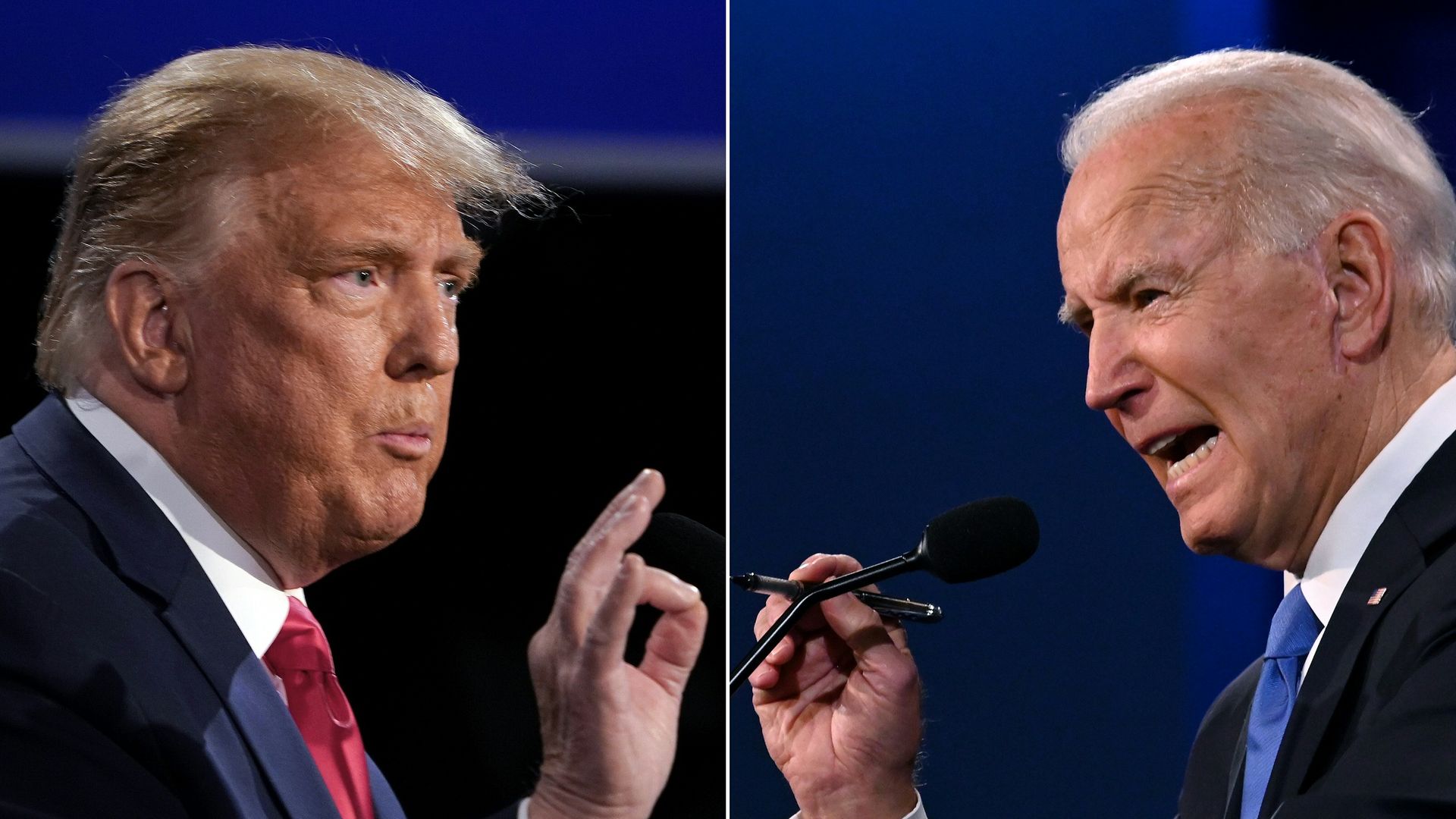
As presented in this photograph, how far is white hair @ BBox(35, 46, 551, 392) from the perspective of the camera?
144cm

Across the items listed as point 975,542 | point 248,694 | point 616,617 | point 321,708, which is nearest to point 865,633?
point 975,542

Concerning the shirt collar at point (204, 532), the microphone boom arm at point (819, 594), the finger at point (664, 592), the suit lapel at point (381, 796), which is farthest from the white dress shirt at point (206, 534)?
the microphone boom arm at point (819, 594)

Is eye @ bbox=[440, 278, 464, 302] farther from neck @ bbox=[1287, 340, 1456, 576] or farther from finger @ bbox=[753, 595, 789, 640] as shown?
neck @ bbox=[1287, 340, 1456, 576]

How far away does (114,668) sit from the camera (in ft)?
4.44

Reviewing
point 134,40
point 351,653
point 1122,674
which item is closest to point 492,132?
point 134,40

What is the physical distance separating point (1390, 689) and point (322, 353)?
4.20 feet

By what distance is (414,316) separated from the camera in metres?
1.58

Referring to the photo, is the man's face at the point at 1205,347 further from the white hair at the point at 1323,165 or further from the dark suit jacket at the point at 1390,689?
the dark suit jacket at the point at 1390,689

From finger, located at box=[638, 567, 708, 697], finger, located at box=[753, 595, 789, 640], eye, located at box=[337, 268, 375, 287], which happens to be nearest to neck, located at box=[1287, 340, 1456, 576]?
finger, located at box=[753, 595, 789, 640]

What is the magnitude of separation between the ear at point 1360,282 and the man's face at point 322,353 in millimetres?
1197

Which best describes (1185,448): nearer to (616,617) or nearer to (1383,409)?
(1383,409)

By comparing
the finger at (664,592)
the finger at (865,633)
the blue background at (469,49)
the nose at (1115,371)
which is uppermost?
the blue background at (469,49)

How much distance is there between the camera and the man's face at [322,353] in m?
1.47

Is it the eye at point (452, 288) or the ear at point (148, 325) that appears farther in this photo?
the eye at point (452, 288)
